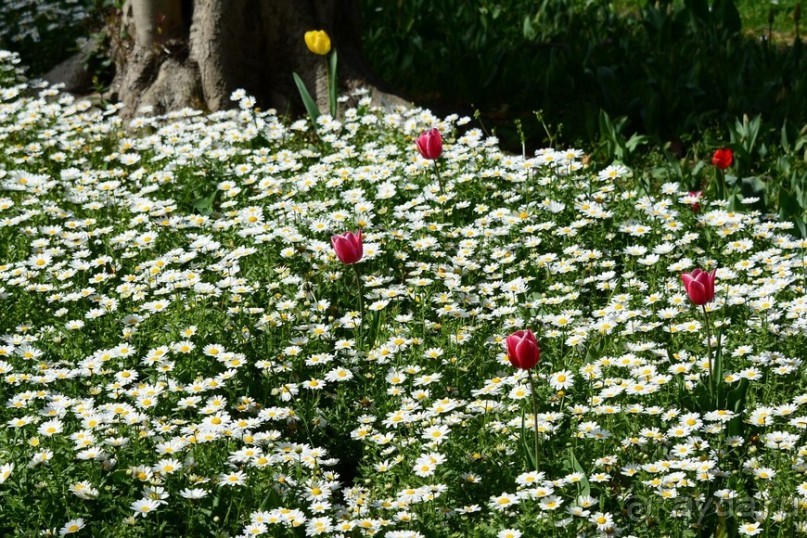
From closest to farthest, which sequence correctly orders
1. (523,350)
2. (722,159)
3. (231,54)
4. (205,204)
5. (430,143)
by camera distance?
(523,350) < (430,143) < (722,159) < (205,204) < (231,54)

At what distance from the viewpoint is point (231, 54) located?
6059 mm

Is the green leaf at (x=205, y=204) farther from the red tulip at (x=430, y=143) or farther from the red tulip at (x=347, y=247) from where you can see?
the red tulip at (x=347, y=247)

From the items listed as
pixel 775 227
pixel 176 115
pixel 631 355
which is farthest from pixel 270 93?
pixel 631 355

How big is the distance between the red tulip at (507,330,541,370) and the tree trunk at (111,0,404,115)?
3331 millimetres

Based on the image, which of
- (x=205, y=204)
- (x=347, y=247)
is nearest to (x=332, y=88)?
(x=205, y=204)

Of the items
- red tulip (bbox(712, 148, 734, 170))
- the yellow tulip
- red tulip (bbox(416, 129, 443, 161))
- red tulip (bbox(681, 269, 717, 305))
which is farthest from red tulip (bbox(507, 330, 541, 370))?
the yellow tulip

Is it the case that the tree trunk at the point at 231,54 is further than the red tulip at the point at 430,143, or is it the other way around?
the tree trunk at the point at 231,54

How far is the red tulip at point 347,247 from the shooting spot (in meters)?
3.59

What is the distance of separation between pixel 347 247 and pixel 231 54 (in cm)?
282

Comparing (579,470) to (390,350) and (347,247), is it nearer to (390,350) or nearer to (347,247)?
(390,350)

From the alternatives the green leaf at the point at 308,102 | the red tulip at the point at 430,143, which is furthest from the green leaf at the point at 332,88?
the red tulip at the point at 430,143

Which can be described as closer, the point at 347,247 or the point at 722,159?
the point at 347,247

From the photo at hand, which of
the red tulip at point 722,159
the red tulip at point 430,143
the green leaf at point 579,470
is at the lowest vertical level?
the green leaf at point 579,470

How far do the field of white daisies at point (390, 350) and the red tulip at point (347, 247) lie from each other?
0.04ft
